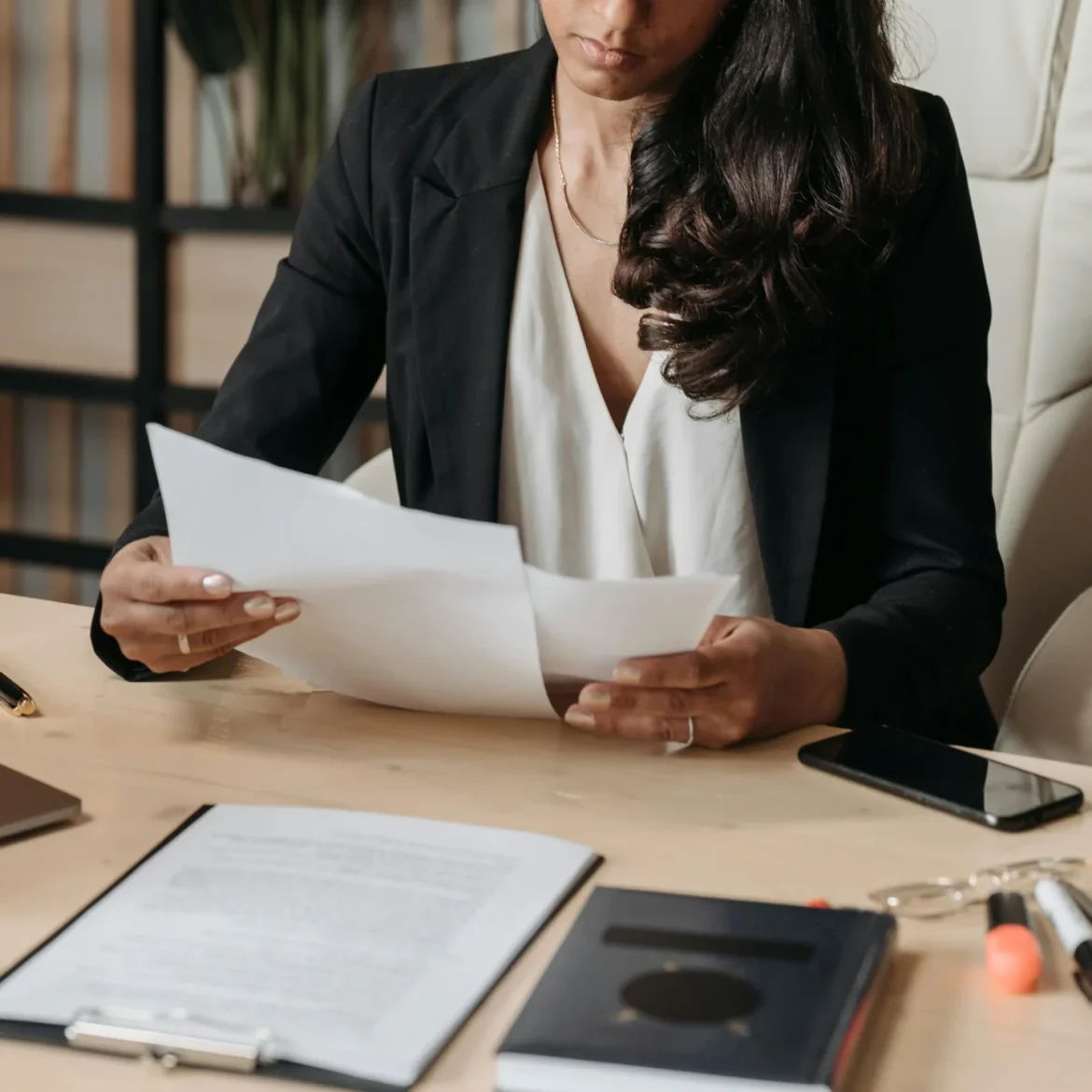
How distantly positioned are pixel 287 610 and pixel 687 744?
0.26 metres

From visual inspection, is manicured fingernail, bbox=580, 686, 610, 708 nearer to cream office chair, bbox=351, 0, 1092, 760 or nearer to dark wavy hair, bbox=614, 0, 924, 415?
dark wavy hair, bbox=614, 0, 924, 415

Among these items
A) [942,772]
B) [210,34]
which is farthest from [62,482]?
[942,772]

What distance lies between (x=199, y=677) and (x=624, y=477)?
1.38 feet

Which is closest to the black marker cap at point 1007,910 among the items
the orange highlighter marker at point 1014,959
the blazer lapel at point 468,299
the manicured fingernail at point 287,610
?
the orange highlighter marker at point 1014,959

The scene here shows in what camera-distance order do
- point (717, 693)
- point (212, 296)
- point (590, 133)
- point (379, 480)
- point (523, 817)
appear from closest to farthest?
point (523, 817)
point (717, 693)
point (590, 133)
point (379, 480)
point (212, 296)

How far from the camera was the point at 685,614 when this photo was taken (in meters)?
0.94

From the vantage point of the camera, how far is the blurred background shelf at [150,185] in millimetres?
2680

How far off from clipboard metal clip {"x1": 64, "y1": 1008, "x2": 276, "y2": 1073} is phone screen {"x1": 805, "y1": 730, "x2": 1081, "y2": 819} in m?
0.45

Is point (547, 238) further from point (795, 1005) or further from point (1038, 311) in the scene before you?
point (795, 1005)

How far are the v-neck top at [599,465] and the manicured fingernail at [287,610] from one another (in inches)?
17.3

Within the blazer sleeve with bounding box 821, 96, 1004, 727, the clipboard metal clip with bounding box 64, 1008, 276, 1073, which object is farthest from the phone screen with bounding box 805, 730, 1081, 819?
the clipboard metal clip with bounding box 64, 1008, 276, 1073

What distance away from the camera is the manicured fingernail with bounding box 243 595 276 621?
1.00m

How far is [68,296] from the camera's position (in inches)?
113

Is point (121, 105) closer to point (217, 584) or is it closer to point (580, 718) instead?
point (217, 584)
